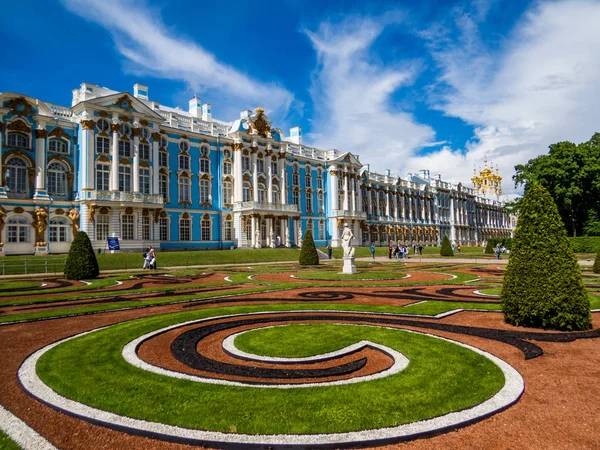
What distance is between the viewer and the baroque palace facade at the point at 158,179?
36.2 meters

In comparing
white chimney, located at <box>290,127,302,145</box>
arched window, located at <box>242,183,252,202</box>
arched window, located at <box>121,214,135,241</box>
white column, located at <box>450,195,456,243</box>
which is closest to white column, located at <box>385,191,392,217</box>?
white chimney, located at <box>290,127,302,145</box>

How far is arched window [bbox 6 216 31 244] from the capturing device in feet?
115

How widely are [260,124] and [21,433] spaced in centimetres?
5282

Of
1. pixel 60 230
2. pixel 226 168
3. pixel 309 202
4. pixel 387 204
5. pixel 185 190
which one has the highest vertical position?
pixel 226 168

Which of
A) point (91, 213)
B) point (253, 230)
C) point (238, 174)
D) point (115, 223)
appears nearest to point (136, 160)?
point (115, 223)

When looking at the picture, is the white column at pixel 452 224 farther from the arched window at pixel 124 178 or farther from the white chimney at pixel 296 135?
the arched window at pixel 124 178

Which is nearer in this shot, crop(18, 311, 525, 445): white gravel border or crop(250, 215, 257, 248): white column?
crop(18, 311, 525, 445): white gravel border

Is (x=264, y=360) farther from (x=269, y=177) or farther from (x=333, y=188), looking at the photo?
(x=333, y=188)

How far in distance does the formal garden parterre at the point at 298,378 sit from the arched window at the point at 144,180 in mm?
33086

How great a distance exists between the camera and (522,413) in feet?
16.0

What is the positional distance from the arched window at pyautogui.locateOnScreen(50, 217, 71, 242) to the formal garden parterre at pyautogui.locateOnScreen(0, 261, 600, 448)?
29.9m

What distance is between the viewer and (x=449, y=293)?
49.6ft

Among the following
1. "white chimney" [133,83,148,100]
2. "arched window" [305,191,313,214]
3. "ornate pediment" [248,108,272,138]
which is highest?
"white chimney" [133,83,148,100]

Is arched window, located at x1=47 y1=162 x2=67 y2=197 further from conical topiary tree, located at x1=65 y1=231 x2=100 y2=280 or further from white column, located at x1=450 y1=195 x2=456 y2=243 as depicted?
white column, located at x1=450 y1=195 x2=456 y2=243
